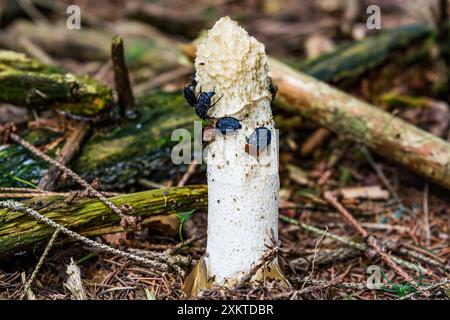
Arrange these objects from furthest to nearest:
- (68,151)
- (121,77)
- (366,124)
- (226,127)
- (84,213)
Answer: (366,124)
(121,77)
(68,151)
(84,213)
(226,127)

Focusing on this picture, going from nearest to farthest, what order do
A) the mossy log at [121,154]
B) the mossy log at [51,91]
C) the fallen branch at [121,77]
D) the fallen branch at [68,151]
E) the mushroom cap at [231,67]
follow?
1. the mushroom cap at [231,67]
2. the fallen branch at [68,151]
3. the mossy log at [121,154]
4. the mossy log at [51,91]
5. the fallen branch at [121,77]

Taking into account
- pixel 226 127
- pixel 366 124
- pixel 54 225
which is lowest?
pixel 54 225

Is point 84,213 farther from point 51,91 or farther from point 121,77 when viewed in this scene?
point 121,77

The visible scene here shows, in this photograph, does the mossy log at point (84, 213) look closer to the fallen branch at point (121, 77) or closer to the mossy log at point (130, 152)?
the mossy log at point (130, 152)

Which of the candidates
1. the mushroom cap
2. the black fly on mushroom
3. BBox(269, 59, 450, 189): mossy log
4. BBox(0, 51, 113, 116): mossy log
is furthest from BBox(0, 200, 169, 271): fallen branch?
BBox(269, 59, 450, 189): mossy log

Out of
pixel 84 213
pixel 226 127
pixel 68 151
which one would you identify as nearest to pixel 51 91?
pixel 68 151

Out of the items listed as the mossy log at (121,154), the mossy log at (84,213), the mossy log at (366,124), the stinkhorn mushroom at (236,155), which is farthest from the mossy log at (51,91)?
the mossy log at (366,124)

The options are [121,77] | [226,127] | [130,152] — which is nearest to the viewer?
[226,127]
